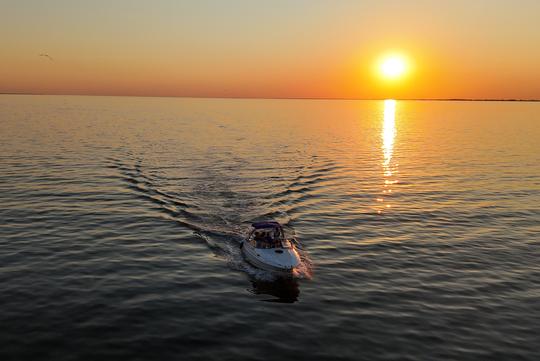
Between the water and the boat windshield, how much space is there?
2.13m

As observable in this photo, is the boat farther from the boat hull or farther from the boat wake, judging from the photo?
the boat wake

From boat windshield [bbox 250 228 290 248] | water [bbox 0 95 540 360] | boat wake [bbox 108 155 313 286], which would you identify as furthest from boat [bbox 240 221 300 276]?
water [bbox 0 95 540 360]

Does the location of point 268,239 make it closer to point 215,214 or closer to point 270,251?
point 270,251

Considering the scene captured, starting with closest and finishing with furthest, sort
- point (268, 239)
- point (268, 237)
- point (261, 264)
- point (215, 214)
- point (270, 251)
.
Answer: point (261, 264), point (270, 251), point (268, 239), point (268, 237), point (215, 214)

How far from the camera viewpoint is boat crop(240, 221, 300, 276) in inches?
1341

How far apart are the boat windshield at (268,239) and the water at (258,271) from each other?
2130 millimetres

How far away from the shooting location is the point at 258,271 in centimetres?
3534

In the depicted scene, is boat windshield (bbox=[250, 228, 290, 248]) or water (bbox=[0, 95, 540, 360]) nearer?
water (bbox=[0, 95, 540, 360])

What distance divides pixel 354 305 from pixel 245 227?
1765cm

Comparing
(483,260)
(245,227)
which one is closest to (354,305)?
(483,260)

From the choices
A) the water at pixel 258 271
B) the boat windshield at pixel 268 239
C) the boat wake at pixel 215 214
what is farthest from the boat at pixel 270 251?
the water at pixel 258 271

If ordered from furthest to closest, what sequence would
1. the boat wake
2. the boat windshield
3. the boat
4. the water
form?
the boat windshield, the boat wake, the boat, the water

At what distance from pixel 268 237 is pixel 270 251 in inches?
81.4

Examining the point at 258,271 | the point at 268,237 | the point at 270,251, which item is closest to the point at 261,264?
the point at 258,271
